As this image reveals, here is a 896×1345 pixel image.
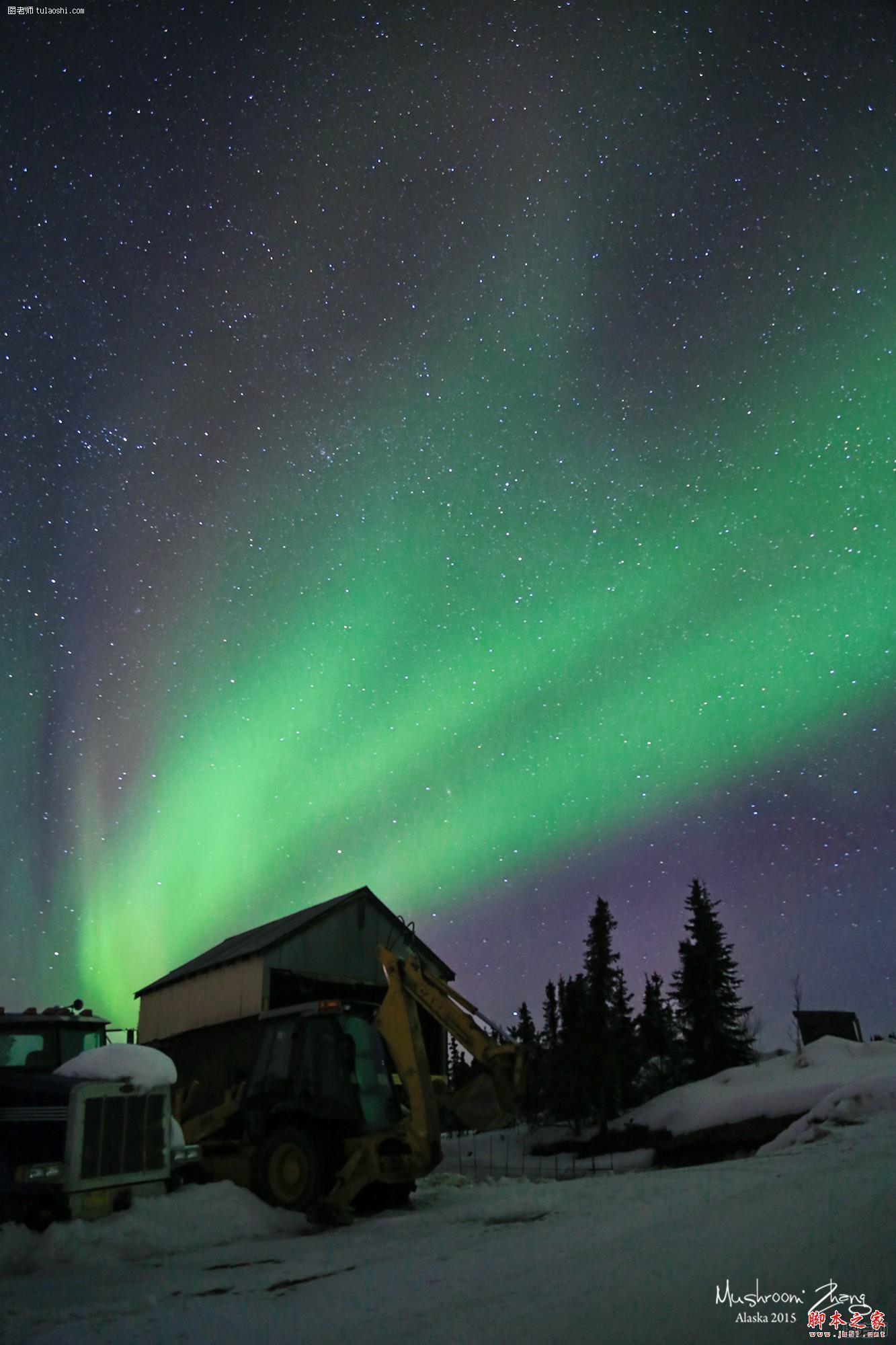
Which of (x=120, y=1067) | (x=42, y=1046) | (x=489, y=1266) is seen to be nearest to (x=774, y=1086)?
(x=42, y=1046)

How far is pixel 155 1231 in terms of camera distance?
30.6 feet

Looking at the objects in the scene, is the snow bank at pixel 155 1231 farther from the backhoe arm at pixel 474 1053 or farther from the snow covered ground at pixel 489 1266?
the backhoe arm at pixel 474 1053

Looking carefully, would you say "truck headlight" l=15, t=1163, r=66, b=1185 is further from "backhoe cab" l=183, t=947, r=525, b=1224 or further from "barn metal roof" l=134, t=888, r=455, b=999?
"barn metal roof" l=134, t=888, r=455, b=999

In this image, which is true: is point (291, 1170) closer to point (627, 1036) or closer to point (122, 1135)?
point (122, 1135)

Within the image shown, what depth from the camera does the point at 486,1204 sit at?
11078mm

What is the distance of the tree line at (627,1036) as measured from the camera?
4328 cm

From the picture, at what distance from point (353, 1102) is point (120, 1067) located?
3.24m

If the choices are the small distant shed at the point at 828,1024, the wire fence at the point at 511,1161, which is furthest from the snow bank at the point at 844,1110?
the small distant shed at the point at 828,1024

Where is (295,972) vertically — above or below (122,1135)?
above

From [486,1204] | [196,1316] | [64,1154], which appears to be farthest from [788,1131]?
[196,1316]

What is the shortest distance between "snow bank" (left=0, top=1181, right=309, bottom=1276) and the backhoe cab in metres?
0.73

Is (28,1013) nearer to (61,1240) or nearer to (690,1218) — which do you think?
(61,1240)

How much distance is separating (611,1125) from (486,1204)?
110ft

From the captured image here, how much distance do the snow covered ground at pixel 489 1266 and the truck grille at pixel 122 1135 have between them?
1.63ft
